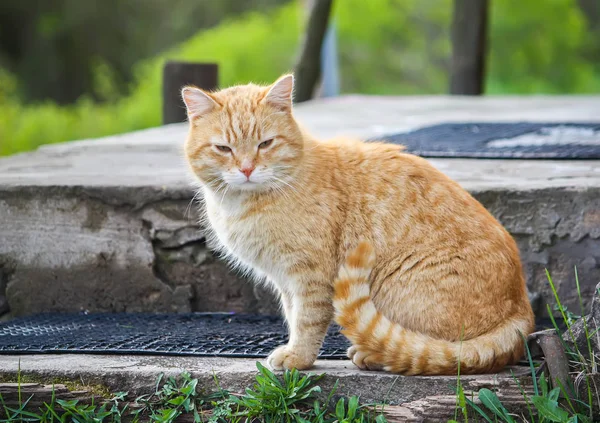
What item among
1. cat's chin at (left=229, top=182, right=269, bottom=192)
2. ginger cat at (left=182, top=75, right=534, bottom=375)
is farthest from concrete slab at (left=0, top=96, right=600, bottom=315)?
cat's chin at (left=229, top=182, right=269, bottom=192)

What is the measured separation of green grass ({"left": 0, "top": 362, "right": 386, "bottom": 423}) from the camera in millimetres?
2191

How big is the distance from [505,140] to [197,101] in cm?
235

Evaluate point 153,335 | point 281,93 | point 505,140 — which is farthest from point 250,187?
point 505,140

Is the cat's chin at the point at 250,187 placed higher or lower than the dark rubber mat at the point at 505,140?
higher

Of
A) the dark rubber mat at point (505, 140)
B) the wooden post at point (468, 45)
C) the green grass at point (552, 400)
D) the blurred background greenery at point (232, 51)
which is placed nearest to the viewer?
the green grass at point (552, 400)

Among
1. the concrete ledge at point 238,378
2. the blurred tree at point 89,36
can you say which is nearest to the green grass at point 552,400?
the concrete ledge at point 238,378

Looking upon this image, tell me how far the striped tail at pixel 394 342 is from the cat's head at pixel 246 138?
423mm

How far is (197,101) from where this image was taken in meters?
2.58

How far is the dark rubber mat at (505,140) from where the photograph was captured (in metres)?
3.79

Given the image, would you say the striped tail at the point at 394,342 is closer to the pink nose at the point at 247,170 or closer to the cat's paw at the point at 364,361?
the cat's paw at the point at 364,361

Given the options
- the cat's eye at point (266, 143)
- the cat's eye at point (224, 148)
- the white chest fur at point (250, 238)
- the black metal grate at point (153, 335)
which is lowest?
the black metal grate at point (153, 335)

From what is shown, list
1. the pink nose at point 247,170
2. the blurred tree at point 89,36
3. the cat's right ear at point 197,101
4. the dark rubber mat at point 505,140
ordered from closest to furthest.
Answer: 1. the pink nose at point 247,170
2. the cat's right ear at point 197,101
3. the dark rubber mat at point 505,140
4. the blurred tree at point 89,36

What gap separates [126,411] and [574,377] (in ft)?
4.36

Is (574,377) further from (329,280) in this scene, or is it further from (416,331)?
(329,280)
